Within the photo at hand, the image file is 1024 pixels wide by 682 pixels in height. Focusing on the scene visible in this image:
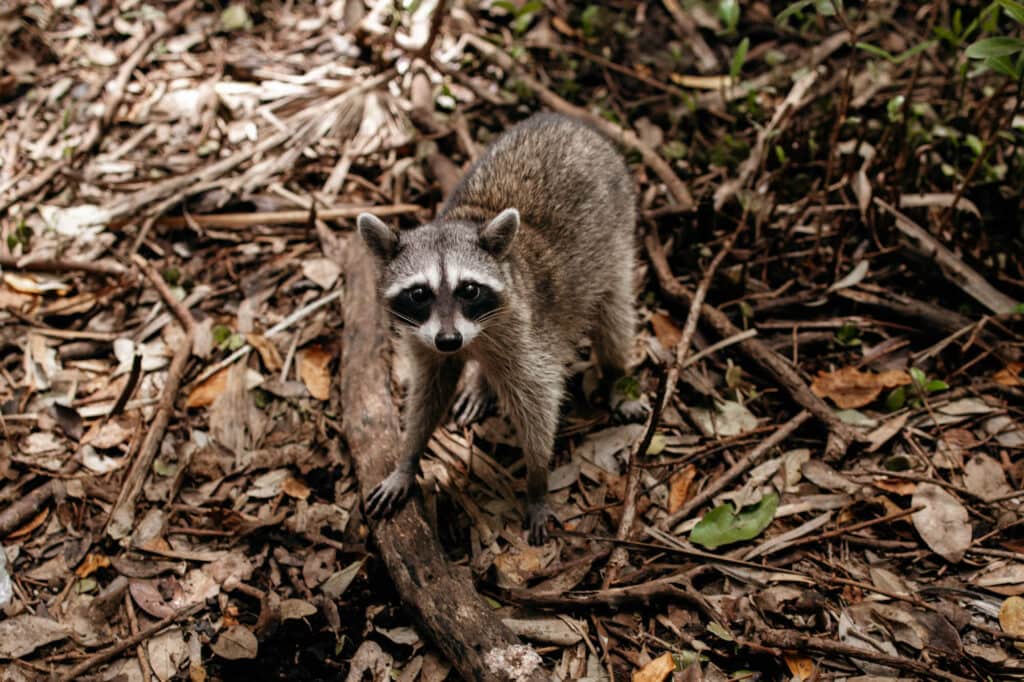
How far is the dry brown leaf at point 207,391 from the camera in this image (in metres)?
4.83

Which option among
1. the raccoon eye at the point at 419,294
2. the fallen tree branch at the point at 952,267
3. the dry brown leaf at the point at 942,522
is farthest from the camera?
the fallen tree branch at the point at 952,267

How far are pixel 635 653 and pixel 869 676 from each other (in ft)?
3.39

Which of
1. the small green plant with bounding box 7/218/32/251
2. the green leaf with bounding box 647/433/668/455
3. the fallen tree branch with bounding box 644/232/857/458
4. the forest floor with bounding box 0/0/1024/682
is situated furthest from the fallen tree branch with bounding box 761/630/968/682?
Answer: the small green plant with bounding box 7/218/32/251

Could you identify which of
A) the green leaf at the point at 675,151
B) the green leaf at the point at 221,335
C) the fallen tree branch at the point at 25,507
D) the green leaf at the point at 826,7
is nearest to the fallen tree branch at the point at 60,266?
the green leaf at the point at 221,335

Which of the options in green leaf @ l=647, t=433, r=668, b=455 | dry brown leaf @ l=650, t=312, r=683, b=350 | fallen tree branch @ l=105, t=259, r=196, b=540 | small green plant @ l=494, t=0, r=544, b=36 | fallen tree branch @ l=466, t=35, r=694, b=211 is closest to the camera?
fallen tree branch @ l=105, t=259, r=196, b=540

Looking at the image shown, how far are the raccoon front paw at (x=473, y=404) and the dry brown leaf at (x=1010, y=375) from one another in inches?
122

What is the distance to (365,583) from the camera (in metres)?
3.97

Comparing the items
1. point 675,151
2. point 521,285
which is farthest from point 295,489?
point 675,151

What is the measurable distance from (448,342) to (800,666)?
7.24 ft

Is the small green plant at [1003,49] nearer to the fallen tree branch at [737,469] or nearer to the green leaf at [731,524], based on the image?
the fallen tree branch at [737,469]

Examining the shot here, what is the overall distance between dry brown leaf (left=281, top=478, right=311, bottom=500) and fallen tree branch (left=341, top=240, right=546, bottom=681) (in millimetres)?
347

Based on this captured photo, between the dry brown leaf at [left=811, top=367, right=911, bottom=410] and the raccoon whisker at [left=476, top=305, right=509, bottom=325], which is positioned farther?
the dry brown leaf at [left=811, top=367, right=911, bottom=410]

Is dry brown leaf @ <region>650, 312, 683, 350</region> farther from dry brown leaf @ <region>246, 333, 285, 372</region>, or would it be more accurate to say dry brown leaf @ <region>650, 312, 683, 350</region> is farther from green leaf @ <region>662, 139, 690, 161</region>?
dry brown leaf @ <region>246, 333, 285, 372</region>

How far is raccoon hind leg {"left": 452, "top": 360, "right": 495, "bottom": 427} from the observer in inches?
199
